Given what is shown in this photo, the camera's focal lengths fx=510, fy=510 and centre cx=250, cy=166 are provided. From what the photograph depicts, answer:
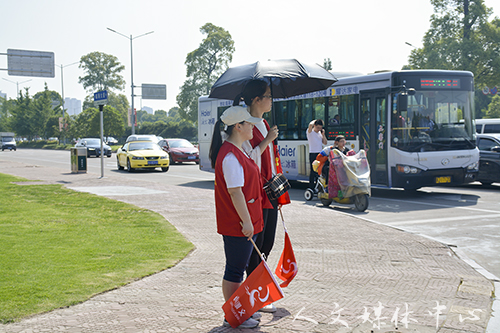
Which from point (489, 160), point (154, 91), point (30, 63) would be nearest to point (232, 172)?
point (489, 160)

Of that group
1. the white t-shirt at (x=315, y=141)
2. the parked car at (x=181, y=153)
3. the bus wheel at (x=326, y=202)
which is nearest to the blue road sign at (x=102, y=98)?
the parked car at (x=181, y=153)

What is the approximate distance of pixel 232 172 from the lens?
377 cm

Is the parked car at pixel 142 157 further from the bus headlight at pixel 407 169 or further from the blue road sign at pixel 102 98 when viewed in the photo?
the bus headlight at pixel 407 169

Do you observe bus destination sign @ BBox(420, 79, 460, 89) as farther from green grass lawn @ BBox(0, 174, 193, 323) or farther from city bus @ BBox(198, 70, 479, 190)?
green grass lawn @ BBox(0, 174, 193, 323)

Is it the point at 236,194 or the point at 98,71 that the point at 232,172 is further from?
the point at 98,71

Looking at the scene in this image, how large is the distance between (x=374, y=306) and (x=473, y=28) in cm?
3707

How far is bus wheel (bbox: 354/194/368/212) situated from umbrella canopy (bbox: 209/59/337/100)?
432 cm

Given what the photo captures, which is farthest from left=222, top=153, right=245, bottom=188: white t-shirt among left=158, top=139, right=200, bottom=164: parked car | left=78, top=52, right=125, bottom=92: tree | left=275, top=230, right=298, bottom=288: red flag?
left=78, top=52, right=125, bottom=92: tree

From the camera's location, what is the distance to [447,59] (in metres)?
35.8

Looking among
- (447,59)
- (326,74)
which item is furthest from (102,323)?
(447,59)

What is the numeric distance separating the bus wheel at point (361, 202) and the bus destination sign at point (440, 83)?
375 cm

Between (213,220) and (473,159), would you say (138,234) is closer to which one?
(213,220)

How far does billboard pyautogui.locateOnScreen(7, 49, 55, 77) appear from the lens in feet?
96.8

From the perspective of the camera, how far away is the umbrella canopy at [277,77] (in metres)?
5.48
